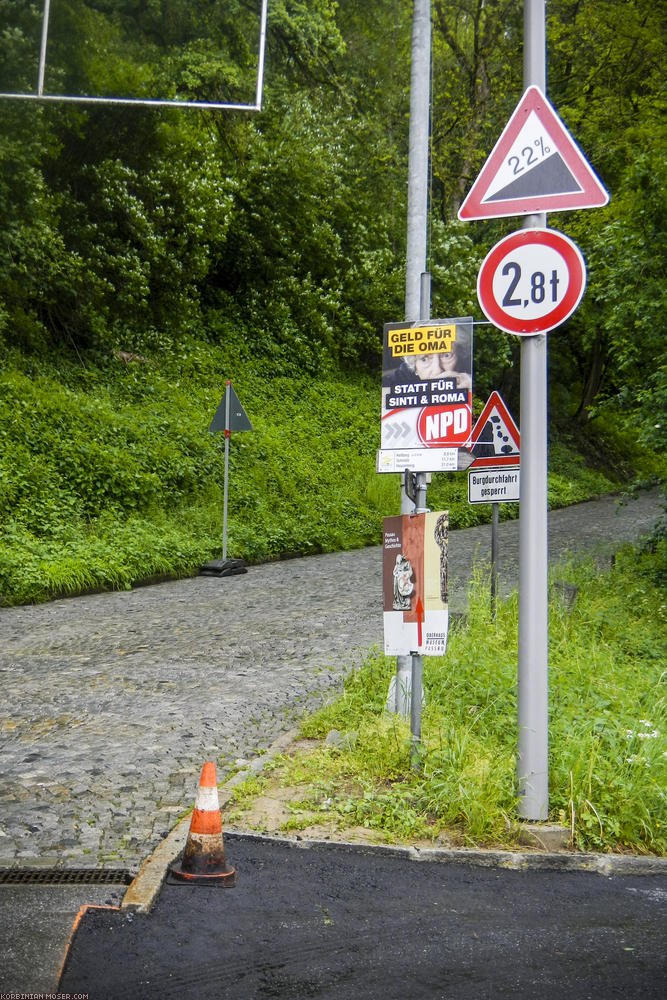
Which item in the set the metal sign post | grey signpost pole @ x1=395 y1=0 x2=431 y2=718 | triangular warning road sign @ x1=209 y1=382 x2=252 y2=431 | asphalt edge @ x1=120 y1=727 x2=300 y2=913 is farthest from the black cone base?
asphalt edge @ x1=120 y1=727 x2=300 y2=913

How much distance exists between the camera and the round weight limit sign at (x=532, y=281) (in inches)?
203

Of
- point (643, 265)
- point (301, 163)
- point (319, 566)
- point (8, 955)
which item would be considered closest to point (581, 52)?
point (301, 163)

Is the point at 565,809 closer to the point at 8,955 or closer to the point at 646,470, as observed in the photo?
the point at 8,955

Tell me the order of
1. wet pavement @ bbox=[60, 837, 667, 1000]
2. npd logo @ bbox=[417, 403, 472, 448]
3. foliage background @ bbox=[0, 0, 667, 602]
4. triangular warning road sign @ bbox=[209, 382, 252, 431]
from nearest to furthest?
wet pavement @ bbox=[60, 837, 667, 1000] → npd logo @ bbox=[417, 403, 472, 448] → foliage background @ bbox=[0, 0, 667, 602] → triangular warning road sign @ bbox=[209, 382, 252, 431]

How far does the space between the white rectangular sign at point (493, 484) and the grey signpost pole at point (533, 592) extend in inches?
195

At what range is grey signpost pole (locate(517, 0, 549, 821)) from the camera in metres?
5.11

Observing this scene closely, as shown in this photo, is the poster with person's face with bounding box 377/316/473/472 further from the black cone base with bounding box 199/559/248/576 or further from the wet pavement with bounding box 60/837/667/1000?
the black cone base with bounding box 199/559/248/576

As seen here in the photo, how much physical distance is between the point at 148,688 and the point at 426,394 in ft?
12.8

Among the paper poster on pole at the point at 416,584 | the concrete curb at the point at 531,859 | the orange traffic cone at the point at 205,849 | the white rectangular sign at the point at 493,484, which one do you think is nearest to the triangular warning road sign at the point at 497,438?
the white rectangular sign at the point at 493,484

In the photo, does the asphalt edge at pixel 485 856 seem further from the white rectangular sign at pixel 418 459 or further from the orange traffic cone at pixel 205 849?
the white rectangular sign at pixel 418 459

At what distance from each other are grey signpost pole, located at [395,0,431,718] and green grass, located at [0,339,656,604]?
299 inches

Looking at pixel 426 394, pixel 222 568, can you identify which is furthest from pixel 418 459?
pixel 222 568

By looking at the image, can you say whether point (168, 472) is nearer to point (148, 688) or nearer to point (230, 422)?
point (230, 422)

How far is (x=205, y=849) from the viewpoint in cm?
449
